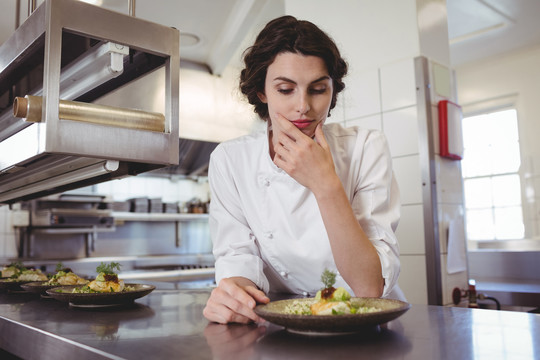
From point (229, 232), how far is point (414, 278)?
4.96 feet

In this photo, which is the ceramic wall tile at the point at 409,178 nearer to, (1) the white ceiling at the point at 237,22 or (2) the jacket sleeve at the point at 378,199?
(2) the jacket sleeve at the point at 378,199

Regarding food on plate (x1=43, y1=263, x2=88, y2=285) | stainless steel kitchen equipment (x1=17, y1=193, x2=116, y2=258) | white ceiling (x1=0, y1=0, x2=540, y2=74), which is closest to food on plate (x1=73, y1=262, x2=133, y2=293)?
food on plate (x1=43, y1=263, x2=88, y2=285)

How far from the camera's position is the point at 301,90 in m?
1.38

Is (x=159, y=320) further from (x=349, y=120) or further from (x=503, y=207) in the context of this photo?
(x=503, y=207)

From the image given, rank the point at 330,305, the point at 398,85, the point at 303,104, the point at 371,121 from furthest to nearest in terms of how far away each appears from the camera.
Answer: the point at 371,121 → the point at 398,85 → the point at 303,104 → the point at 330,305

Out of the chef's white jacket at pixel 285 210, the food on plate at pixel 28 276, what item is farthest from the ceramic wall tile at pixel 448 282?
the food on plate at pixel 28 276

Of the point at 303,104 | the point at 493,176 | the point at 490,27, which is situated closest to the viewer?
the point at 303,104

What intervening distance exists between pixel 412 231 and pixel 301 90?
1.61m

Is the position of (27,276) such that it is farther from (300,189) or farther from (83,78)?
(300,189)

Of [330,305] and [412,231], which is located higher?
[412,231]

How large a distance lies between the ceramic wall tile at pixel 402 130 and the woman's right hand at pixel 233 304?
1.87m

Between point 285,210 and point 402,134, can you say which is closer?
point 285,210

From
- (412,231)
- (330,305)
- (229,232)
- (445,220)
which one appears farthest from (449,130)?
(330,305)

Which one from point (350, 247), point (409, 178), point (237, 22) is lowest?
point (350, 247)
